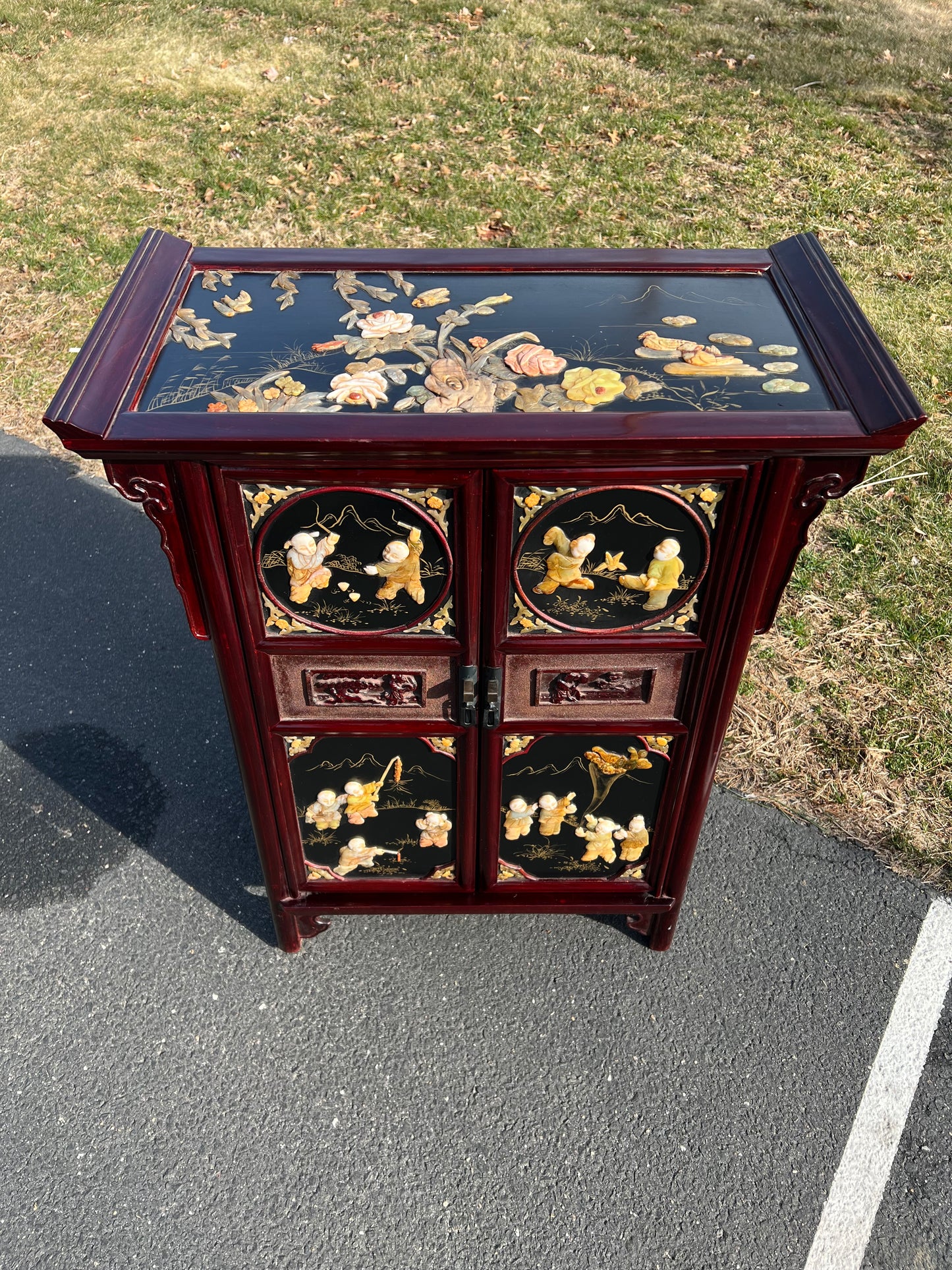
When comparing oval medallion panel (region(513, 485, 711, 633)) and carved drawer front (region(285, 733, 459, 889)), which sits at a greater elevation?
oval medallion panel (region(513, 485, 711, 633))

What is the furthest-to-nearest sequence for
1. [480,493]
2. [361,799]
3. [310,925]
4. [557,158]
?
1. [557,158]
2. [310,925]
3. [361,799]
4. [480,493]

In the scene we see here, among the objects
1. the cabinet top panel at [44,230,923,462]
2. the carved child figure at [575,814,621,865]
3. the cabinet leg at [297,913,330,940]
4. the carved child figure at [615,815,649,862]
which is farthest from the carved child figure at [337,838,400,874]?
the cabinet top panel at [44,230,923,462]

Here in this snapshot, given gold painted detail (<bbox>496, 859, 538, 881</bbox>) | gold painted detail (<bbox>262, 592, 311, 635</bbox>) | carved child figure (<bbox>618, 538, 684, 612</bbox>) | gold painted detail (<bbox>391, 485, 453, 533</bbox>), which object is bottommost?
gold painted detail (<bbox>496, 859, 538, 881</bbox>)

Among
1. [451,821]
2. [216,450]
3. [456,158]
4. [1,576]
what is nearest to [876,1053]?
[451,821]

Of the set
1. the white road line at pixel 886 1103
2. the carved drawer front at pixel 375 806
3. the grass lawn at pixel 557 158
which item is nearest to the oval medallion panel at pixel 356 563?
the carved drawer front at pixel 375 806

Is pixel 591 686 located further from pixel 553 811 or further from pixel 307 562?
pixel 307 562

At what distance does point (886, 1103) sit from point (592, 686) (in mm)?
1745

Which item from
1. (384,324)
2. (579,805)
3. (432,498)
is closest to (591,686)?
(579,805)

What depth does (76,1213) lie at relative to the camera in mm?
2703

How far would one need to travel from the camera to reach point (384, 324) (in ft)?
7.81

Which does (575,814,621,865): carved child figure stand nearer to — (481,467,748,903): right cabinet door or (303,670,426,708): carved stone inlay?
(481,467,748,903): right cabinet door

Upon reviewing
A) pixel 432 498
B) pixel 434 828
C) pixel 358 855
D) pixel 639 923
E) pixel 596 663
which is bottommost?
pixel 639 923

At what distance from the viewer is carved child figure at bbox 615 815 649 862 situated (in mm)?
2908

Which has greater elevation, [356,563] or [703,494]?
[703,494]
